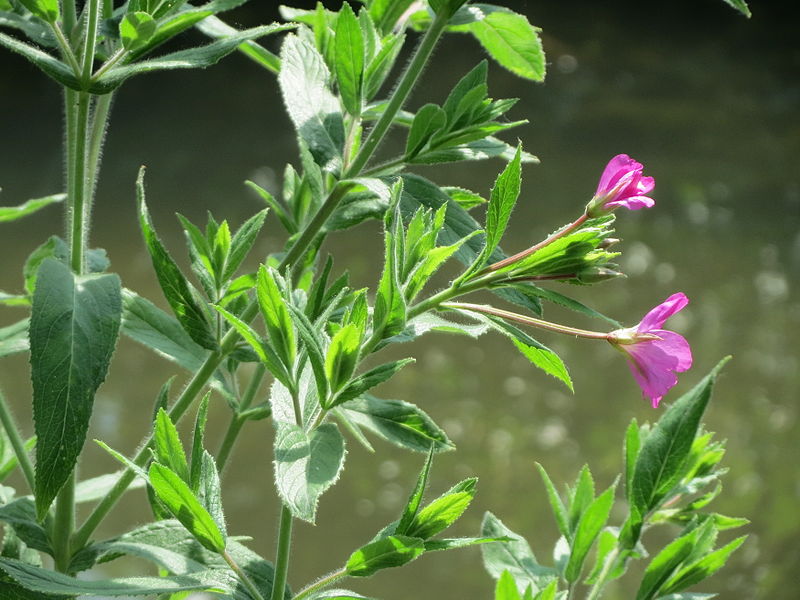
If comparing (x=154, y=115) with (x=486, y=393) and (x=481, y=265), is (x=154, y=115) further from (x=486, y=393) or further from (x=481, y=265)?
(x=481, y=265)

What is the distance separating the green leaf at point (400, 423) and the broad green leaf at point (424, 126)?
0.09m

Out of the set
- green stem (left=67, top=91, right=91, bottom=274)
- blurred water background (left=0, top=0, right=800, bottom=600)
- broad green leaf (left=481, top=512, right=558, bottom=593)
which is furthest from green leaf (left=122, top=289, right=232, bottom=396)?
blurred water background (left=0, top=0, right=800, bottom=600)

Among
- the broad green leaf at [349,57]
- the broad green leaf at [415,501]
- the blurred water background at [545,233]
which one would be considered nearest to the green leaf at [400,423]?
the broad green leaf at [415,501]

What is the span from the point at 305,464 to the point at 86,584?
0.26 ft

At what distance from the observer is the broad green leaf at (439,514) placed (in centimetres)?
32

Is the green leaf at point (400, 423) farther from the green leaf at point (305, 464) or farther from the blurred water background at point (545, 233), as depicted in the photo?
the blurred water background at point (545, 233)

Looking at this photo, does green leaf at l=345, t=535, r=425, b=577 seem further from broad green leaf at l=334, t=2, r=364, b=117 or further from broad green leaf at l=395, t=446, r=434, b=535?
broad green leaf at l=334, t=2, r=364, b=117

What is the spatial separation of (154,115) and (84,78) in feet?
6.96

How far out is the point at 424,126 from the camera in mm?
355

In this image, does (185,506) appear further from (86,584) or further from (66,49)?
(66,49)

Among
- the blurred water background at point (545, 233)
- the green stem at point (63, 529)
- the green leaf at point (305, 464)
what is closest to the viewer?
the green leaf at point (305, 464)

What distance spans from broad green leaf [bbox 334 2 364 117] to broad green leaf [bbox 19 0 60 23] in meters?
0.10

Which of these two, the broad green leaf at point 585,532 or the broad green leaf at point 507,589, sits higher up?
the broad green leaf at point 507,589

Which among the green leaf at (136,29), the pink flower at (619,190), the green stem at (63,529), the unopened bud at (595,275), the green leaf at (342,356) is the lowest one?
the green stem at (63,529)
